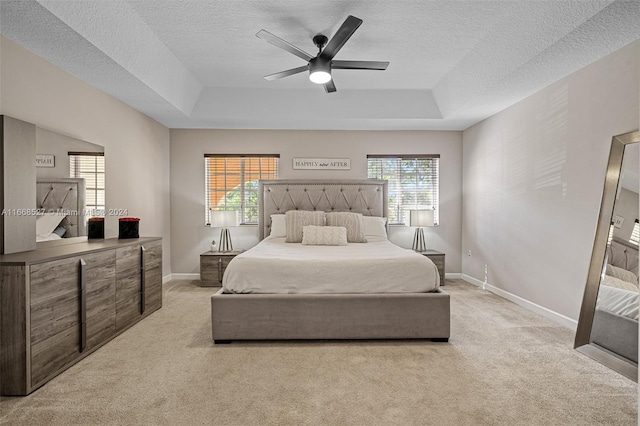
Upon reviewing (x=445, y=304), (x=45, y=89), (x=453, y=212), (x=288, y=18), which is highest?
(x=288, y=18)

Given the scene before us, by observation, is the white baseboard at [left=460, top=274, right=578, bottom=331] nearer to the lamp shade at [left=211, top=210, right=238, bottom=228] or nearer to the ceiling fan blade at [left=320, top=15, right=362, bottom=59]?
the ceiling fan blade at [left=320, top=15, right=362, bottom=59]

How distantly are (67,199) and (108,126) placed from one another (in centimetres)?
118

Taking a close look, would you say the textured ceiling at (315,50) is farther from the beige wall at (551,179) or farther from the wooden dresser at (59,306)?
the wooden dresser at (59,306)

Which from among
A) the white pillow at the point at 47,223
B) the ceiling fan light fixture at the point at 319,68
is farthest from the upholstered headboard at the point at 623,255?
the white pillow at the point at 47,223

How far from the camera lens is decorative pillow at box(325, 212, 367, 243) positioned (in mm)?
4465

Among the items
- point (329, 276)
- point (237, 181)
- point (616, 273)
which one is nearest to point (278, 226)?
point (237, 181)

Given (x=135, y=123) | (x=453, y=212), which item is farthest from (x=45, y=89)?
(x=453, y=212)

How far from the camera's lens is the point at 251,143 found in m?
5.39

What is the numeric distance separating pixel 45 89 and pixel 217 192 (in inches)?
109

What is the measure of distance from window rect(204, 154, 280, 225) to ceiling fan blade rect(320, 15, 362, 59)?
2733 millimetres

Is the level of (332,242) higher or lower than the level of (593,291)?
higher

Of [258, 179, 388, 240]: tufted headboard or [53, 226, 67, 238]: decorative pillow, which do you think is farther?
[258, 179, 388, 240]: tufted headboard

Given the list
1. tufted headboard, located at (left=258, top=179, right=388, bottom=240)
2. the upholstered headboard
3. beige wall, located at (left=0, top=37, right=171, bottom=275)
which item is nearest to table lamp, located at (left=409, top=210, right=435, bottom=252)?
tufted headboard, located at (left=258, top=179, right=388, bottom=240)

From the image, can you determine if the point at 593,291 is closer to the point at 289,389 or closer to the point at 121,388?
the point at 289,389
